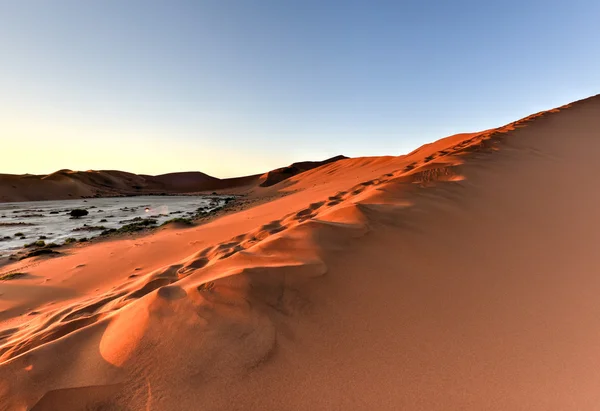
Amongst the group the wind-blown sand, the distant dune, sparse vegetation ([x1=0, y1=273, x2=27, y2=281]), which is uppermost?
the distant dune

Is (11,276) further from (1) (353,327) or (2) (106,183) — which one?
(2) (106,183)

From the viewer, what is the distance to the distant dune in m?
43.5

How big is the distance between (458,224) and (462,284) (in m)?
1.39

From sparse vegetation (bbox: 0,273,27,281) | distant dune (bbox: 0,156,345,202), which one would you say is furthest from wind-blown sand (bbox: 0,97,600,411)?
distant dune (bbox: 0,156,345,202)

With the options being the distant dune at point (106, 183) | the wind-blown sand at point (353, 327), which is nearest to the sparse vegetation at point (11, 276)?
the wind-blown sand at point (353, 327)

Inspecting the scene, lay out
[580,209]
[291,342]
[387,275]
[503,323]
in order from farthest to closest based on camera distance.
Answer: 1. [580,209]
2. [387,275]
3. [503,323]
4. [291,342]

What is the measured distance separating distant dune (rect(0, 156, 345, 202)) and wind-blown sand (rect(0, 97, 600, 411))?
5127 centimetres

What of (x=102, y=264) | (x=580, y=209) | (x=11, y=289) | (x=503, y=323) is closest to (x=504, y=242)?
(x=503, y=323)

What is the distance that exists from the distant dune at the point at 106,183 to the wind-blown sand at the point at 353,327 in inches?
2018

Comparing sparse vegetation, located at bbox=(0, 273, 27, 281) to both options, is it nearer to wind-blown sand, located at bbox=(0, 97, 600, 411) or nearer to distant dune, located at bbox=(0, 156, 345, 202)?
wind-blown sand, located at bbox=(0, 97, 600, 411)

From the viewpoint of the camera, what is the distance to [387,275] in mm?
2545

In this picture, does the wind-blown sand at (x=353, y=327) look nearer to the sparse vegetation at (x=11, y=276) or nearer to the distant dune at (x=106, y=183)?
the sparse vegetation at (x=11, y=276)

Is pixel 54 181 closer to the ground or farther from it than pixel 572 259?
farther from it

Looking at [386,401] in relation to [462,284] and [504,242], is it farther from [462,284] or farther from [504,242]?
[504,242]
